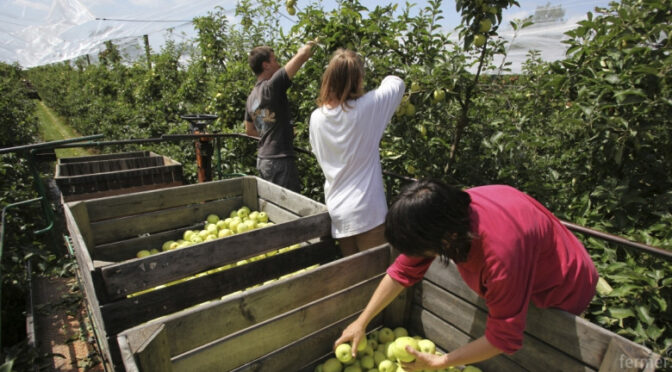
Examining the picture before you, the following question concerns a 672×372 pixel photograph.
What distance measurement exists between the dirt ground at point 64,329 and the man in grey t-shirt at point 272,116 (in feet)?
6.10

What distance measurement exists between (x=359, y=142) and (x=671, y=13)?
1.81 m

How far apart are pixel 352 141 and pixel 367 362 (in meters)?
1.19

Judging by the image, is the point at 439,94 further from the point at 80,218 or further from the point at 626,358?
the point at 80,218

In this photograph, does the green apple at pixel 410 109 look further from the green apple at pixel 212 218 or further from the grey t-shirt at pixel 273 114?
the green apple at pixel 212 218

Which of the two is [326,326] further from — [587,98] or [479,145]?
[587,98]

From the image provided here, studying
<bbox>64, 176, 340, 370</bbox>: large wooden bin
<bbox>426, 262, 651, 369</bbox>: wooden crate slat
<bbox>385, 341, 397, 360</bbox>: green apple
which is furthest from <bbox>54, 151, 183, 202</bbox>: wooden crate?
<bbox>426, 262, 651, 369</bbox>: wooden crate slat

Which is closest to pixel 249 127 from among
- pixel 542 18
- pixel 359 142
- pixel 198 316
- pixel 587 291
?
pixel 359 142

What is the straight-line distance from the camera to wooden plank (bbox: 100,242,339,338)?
1.66 m

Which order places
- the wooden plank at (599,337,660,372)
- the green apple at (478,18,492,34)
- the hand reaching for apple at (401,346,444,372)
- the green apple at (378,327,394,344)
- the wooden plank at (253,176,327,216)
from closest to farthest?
1. the wooden plank at (599,337,660,372)
2. the hand reaching for apple at (401,346,444,372)
3. the green apple at (378,327,394,344)
4. the green apple at (478,18,492,34)
5. the wooden plank at (253,176,327,216)

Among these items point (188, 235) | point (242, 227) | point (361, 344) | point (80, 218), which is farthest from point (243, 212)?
point (361, 344)

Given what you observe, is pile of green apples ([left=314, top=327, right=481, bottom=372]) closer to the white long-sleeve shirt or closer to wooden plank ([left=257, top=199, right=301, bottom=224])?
the white long-sleeve shirt

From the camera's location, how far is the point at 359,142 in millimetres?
2152

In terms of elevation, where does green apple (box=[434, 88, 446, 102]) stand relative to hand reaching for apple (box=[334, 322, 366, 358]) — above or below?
above

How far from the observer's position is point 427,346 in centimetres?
185
